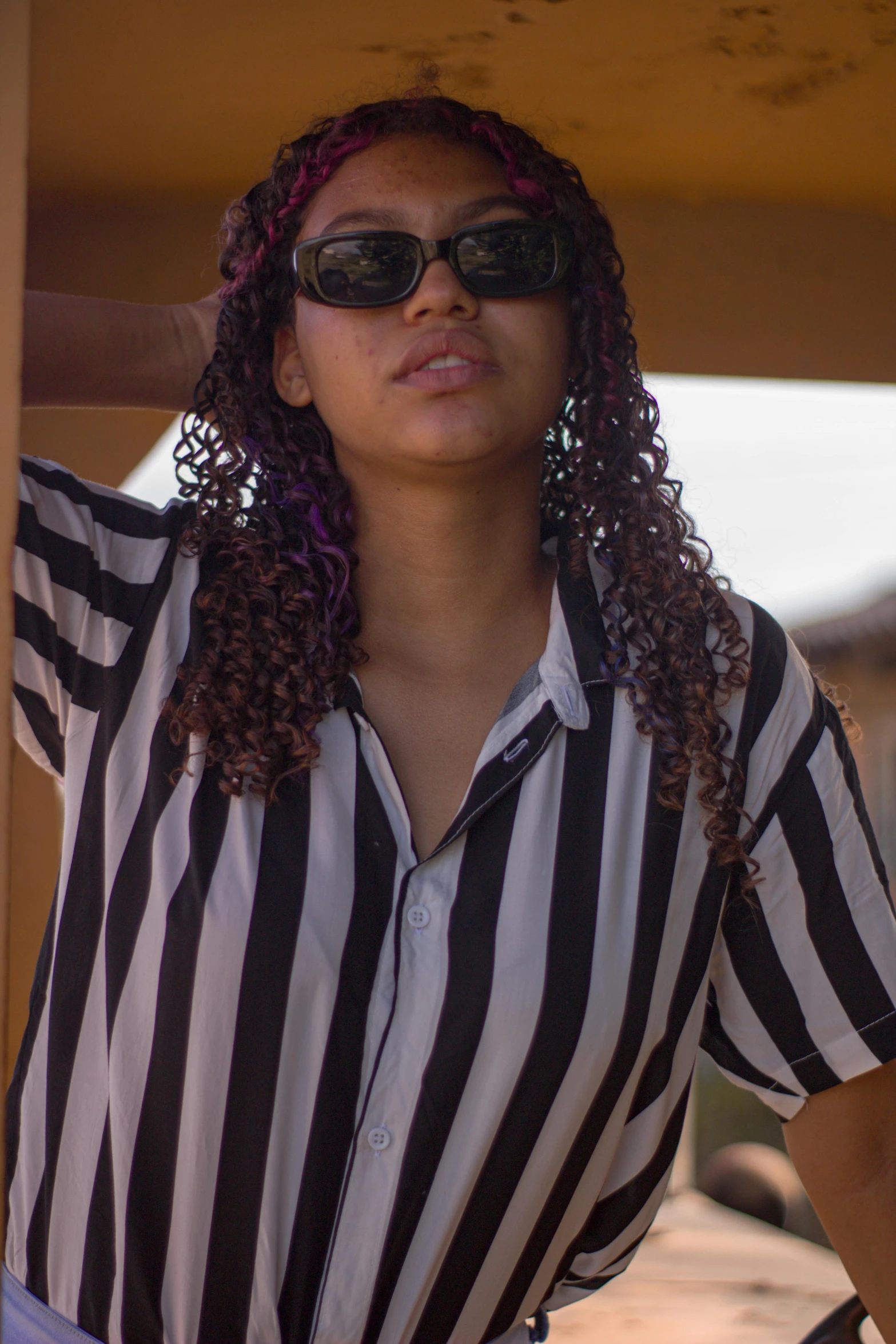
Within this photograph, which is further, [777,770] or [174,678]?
[777,770]

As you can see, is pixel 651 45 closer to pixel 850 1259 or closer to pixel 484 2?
pixel 484 2

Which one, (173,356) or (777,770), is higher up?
(173,356)

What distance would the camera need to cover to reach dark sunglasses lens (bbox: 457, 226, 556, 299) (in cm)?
176

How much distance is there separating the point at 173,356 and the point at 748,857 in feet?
4.00

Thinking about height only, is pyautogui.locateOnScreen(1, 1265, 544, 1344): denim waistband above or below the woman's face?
below

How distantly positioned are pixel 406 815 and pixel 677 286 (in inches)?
62.8

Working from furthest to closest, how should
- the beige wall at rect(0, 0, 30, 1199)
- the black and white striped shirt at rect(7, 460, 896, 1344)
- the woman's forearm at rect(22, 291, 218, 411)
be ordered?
the woman's forearm at rect(22, 291, 218, 411) < the black and white striped shirt at rect(7, 460, 896, 1344) < the beige wall at rect(0, 0, 30, 1199)

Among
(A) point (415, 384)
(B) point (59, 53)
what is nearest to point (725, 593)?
(A) point (415, 384)

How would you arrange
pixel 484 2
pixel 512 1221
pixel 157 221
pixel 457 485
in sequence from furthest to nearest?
pixel 157 221 < pixel 484 2 < pixel 457 485 < pixel 512 1221

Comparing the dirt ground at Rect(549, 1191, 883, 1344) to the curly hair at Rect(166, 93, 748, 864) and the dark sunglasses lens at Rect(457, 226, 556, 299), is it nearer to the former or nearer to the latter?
the curly hair at Rect(166, 93, 748, 864)

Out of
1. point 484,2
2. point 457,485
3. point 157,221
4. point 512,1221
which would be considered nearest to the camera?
point 512,1221

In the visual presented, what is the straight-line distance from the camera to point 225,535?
6.17 ft

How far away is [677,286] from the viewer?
2754 millimetres

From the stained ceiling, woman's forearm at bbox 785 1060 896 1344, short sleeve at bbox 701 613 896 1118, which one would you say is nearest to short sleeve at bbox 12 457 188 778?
the stained ceiling
